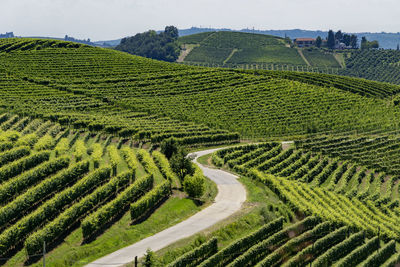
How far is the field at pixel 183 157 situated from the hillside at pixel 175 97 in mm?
456

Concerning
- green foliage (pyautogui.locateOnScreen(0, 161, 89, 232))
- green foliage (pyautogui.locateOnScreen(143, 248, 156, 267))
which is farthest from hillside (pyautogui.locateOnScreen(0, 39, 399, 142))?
green foliage (pyautogui.locateOnScreen(143, 248, 156, 267))

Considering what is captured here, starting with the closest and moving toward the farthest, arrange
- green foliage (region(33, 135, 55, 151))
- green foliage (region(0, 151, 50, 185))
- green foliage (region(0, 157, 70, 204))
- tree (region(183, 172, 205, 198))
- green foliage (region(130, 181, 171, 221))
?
green foliage (region(130, 181, 171, 221)) → green foliage (region(0, 157, 70, 204)) → green foliage (region(0, 151, 50, 185)) → tree (region(183, 172, 205, 198)) → green foliage (region(33, 135, 55, 151))

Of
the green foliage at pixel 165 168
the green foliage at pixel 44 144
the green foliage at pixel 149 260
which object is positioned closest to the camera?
the green foliage at pixel 149 260

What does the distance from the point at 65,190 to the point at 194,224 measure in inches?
498

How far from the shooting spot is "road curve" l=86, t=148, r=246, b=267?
1262 inches

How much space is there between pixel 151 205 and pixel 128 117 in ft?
150

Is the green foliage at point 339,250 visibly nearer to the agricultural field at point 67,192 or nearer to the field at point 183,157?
the field at point 183,157

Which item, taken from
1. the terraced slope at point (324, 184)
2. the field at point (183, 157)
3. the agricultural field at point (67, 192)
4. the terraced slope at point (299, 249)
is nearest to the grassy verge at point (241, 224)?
the field at point (183, 157)

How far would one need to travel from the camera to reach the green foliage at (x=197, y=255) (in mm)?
31469

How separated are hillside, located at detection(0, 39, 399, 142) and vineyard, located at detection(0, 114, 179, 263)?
1822cm

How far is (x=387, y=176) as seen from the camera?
6944 cm

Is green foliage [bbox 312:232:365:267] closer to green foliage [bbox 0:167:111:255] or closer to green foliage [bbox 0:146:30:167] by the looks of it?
green foliage [bbox 0:167:111:255]

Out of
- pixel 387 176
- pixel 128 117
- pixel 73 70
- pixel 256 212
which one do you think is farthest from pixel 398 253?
pixel 73 70

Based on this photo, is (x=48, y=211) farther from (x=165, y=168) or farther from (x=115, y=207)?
(x=165, y=168)
